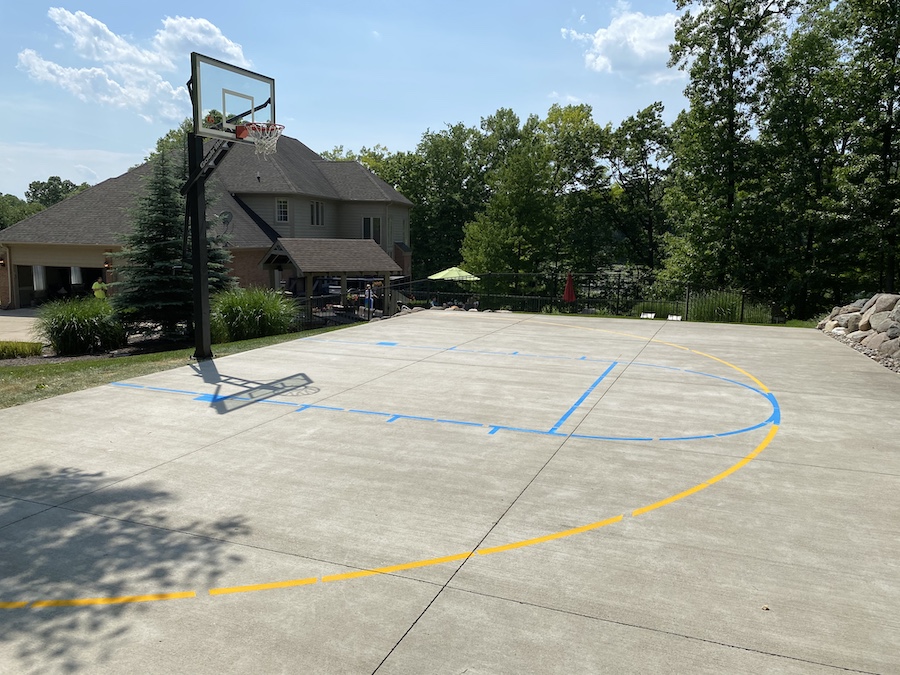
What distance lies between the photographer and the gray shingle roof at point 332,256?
1136 inches

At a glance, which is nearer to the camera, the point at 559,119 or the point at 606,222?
the point at 606,222

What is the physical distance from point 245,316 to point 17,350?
670 cm

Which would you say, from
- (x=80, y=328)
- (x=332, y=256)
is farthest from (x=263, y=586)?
(x=332, y=256)

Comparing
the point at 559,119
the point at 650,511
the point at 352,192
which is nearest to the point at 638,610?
the point at 650,511

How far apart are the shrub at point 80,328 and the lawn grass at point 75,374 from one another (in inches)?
95.3

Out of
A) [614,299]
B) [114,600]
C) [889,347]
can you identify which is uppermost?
[614,299]

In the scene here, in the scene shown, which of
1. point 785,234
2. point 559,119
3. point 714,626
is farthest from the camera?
point 559,119

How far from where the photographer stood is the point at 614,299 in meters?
33.8

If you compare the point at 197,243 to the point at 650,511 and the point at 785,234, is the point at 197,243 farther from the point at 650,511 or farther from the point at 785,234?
the point at 785,234

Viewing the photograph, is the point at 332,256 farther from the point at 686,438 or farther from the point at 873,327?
the point at 686,438

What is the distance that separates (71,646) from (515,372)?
36.6 ft

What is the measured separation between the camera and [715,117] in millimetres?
34094

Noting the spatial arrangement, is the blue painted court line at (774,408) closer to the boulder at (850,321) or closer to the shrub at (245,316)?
the boulder at (850,321)

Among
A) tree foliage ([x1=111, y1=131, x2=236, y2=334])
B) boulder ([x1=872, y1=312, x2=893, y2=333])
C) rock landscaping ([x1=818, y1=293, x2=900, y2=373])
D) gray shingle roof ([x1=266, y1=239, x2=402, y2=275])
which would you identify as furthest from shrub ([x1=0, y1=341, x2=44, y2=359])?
boulder ([x1=872, y1=312, x2=893, y2=333])
